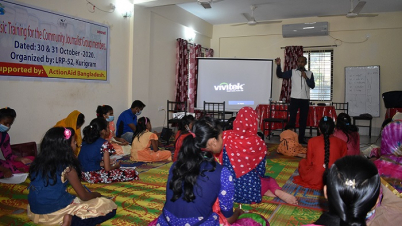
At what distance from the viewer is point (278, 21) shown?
9109mm

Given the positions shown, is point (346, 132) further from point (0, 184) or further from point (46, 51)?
point (46, 51)

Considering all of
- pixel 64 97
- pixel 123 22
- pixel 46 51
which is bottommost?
pixel 64 97

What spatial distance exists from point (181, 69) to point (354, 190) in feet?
24.1

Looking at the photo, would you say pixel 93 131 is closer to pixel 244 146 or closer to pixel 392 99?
pixel 244 146

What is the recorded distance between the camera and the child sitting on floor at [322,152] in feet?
10.6

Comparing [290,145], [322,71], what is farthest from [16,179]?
[322,71]

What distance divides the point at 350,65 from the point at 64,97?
7.02 metres

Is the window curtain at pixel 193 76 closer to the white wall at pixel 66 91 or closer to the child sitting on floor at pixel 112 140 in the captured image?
the white wall at pixel 66 91

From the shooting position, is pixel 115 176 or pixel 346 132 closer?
pixel 115 176

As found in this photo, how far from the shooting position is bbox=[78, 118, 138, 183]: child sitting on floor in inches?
127

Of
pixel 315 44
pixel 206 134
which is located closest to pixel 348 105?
pixel 315 44

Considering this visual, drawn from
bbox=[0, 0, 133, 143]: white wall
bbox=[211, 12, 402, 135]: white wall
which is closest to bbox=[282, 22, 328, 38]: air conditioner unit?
bbox=[211, 12, 402, 135]: white wall

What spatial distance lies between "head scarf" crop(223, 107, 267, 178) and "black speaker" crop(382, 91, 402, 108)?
606 centimetres

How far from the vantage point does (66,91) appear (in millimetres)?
5129
